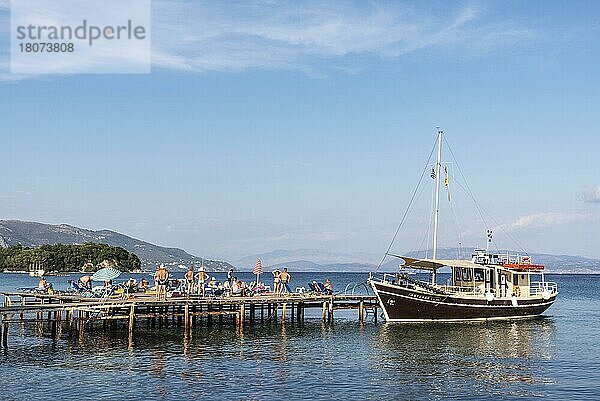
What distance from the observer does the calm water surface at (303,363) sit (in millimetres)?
31438

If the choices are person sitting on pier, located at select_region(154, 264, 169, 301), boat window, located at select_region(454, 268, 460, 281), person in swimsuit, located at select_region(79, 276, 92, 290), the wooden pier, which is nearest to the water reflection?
boat window, located at select_region(454, 268, 460, 281)

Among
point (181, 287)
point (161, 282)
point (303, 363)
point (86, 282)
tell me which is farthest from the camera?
point (181, 287)

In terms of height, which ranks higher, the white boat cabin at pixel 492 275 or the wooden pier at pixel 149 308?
the white boat cabin at pixel 492 275

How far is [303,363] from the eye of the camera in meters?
38.2

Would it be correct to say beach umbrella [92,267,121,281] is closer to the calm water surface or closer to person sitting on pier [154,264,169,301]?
person sitting on pier [154,264,169,301]

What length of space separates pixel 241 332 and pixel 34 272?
504 feet

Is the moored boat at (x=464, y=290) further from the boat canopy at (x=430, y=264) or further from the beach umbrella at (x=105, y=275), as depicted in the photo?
the beach umbrella at (x=105, y=275)

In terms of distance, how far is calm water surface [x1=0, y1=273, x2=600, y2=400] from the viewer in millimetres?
31438

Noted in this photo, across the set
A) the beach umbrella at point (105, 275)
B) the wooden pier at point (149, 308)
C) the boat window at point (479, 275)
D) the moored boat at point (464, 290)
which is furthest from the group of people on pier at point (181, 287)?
the boat window at point (479, 275)

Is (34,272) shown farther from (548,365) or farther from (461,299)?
(548,365)

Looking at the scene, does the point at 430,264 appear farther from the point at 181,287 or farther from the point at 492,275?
the point at 181,287

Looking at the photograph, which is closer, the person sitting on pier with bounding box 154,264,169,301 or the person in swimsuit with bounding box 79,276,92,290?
the person sitting on pier with bounding box 154,264,169,301

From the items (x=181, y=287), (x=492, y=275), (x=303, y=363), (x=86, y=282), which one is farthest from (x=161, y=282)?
(x=492, y=275)

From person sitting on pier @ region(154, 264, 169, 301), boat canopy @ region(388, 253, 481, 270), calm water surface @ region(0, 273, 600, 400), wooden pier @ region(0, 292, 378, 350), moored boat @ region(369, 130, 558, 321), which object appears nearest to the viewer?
calm water surface @ region(0, 273, 600, 400)
